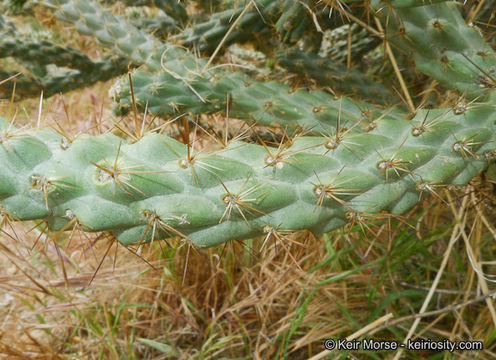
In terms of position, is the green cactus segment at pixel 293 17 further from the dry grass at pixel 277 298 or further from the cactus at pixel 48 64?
the cactus at pixel 48 64

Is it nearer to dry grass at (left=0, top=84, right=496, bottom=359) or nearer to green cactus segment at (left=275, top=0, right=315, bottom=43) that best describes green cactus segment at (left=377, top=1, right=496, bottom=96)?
green cactus segment at (left=275, top=0, right=315, bottom=43)

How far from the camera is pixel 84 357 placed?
1624 mm

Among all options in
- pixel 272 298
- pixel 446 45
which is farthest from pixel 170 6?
pixel 272 298

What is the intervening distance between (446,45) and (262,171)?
716 mm

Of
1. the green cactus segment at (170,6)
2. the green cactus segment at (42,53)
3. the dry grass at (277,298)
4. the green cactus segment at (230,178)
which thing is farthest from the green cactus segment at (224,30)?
the green cactus segment at (230,178)

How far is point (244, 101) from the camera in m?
1.36

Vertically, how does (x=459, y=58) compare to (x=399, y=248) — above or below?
above

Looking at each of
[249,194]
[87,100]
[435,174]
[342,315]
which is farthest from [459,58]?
[87,100]

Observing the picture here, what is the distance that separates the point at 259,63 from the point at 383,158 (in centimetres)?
158

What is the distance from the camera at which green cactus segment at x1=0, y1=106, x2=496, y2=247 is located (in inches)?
27.6

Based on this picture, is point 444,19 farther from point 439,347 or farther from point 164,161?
point 439,347

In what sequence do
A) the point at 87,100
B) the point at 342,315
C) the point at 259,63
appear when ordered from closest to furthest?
1. the point at 342,315
2. the point at 259,63
3. the point at 87,100

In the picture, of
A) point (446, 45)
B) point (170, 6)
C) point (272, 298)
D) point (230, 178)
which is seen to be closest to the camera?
point (230, 178)

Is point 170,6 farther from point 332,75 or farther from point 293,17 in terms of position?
point 332,75
